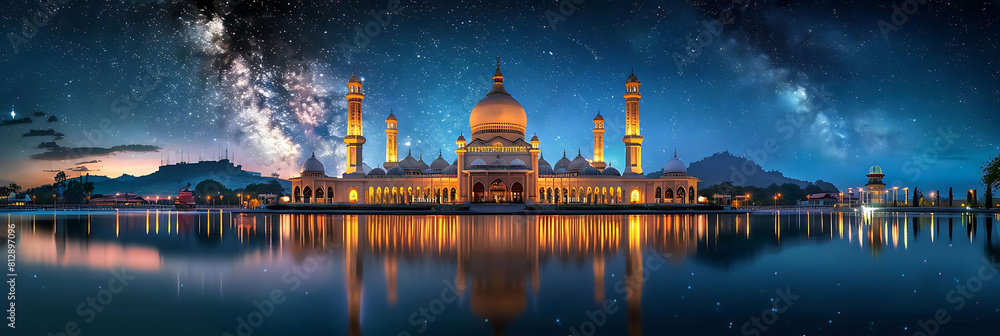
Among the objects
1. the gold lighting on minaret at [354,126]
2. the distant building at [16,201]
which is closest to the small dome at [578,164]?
the gold lighting on minaret at [354,126]

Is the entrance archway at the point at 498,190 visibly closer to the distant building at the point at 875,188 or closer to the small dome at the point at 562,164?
the small dome at the point at 562,164

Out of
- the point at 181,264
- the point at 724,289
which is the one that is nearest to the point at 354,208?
the point at 181,264

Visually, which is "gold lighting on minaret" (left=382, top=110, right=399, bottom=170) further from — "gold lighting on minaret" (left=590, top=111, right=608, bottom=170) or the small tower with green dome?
the small tower with green dome

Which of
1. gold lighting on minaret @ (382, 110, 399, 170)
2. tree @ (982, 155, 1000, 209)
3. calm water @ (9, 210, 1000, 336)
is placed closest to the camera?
calm water @ (9, 210, 1000, 336)

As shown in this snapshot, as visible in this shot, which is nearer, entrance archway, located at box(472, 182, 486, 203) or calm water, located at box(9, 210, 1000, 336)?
calm water, located at box(9, 210, 1000, 336)

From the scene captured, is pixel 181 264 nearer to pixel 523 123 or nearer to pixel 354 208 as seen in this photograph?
pixel 354 208

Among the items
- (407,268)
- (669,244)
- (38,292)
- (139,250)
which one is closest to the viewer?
(38,292)

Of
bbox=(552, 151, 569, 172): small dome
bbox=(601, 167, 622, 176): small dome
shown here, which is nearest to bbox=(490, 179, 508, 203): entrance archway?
bbox=(601, 167, 622, 176): small dome
